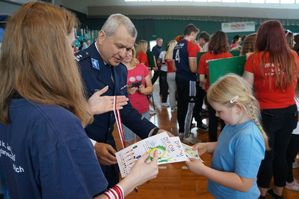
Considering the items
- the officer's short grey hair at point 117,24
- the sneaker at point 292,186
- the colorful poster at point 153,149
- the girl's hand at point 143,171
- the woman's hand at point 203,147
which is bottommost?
the sneaker at point 292,186

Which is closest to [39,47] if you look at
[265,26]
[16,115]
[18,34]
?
[18,34]

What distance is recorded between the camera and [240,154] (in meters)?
1.53

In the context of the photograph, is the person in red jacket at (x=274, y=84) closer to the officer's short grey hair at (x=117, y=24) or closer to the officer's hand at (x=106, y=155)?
the officer's short grey hair at (x=117, y=24)

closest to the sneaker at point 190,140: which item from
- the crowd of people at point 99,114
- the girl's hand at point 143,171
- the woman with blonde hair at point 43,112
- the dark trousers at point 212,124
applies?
the dark trousers at point 212,124

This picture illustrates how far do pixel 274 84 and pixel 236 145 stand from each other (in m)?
1.18

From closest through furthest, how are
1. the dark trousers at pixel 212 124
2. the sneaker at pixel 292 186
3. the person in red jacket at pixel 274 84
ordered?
the person in red jacket at pixel 274 84 → the sneaker at pixel 292 186 → the dark trousers at pixel 212 124

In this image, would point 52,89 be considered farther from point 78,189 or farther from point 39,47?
point 78,189

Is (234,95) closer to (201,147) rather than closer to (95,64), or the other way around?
(201,147)

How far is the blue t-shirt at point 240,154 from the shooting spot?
1512mm

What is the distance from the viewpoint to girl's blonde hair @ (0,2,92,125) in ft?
2.78

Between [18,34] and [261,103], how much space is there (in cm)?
223

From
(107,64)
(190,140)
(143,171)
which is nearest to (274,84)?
(107,64)

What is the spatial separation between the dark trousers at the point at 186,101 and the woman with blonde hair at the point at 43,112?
146 inches

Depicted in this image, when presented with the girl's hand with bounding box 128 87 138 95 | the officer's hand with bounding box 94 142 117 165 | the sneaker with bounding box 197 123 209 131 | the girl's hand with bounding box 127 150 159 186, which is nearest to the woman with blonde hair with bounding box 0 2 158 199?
the girl's hand with bounding box 127 150 159 186
